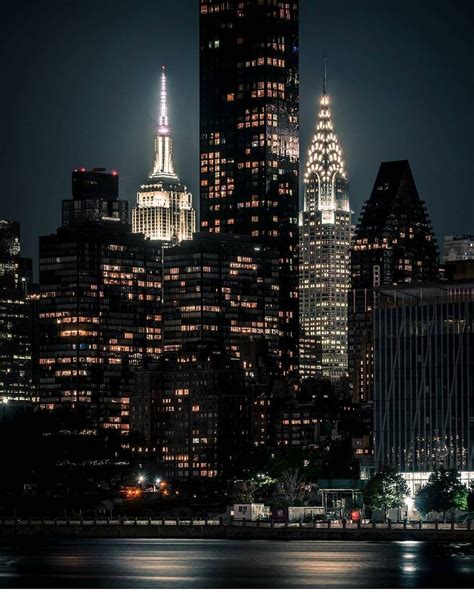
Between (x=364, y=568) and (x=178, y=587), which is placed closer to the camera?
(x=178, y=587)

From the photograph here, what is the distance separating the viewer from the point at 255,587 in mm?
175750

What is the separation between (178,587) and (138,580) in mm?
8972

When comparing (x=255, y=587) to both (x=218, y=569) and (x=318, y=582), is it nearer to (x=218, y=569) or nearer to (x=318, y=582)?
→ (x=318, y=582)

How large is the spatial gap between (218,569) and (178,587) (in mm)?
20202

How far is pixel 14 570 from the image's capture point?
198625 mm

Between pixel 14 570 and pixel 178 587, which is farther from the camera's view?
pixel 14 570

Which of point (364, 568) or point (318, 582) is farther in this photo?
point (364, 568)

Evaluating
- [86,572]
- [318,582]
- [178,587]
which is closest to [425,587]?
[318,582]

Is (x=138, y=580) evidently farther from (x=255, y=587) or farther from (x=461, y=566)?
(x=461, y=566)

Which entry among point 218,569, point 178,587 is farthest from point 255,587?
point 218,569

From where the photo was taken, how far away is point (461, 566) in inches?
7569

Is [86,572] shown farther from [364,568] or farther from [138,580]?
[364,568]

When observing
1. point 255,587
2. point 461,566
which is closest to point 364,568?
point 461,566

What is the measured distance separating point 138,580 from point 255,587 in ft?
51.7
